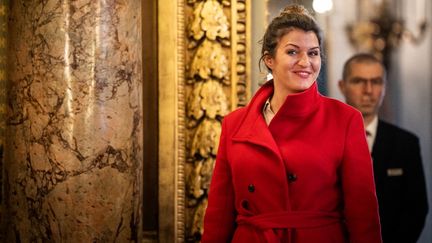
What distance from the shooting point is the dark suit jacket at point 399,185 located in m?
A: 3.60

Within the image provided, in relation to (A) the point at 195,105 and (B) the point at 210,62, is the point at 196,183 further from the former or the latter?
(B) the point at 210,62

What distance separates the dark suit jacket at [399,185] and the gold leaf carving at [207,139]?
1.00 meters

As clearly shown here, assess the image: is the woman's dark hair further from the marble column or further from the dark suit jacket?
the dark suit jacket

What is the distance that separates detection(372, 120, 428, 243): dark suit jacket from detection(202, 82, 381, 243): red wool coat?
154cm

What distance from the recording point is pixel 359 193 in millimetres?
2084

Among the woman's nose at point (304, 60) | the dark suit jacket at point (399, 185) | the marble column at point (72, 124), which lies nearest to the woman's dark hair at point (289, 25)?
the woman's nose at point (304, 60)

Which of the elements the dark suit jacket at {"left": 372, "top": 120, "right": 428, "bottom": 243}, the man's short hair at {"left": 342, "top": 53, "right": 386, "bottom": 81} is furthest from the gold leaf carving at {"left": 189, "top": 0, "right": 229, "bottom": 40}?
the dark suit jacket at {"left": 372, "top": 120, "right": 428, "bottom": 243}

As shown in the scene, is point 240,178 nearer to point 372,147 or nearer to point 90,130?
point 90,130

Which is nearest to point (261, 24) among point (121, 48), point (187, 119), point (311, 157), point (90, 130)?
point (187, 119)

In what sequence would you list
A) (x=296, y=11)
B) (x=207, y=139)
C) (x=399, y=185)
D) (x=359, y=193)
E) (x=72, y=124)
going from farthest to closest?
(x=207, y=139) < (x=399, y=185) < (x=72, y=124) < (x=296, y=11) < (x=359, y=193)

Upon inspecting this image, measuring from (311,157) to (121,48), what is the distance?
113cm

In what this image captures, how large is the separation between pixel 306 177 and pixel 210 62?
1.79 m

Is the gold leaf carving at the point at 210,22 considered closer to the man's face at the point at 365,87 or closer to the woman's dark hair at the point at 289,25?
the man's face at the point at 365,87

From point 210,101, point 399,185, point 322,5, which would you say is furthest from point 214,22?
point 399,185
